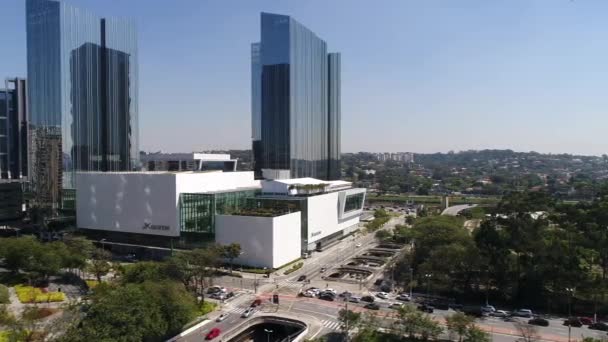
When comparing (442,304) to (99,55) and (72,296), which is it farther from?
(99,55)

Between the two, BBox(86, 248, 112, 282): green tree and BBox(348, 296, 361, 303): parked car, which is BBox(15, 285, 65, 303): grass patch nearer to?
BBox(86, 248, 112, 282): green tree

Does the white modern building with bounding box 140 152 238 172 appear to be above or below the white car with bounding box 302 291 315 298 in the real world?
above

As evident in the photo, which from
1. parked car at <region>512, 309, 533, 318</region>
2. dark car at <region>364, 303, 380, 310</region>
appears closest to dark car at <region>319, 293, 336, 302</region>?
dark car at <region>364, 303, 380, 310</region>

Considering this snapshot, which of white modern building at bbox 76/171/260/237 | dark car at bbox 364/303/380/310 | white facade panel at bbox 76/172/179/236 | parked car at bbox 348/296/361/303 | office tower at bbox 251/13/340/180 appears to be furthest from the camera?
office tower at bbox 251/13/340/180

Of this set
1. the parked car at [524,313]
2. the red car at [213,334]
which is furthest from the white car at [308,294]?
the parked car at [524,313]

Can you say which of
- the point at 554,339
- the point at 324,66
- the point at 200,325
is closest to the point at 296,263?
the point at 200,325

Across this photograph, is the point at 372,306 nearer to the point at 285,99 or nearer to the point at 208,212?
the point at 208,212

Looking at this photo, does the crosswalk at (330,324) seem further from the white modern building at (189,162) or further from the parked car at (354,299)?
the white modern building at (189,162)
